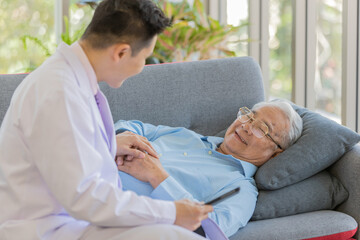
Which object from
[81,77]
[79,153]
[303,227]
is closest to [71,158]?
[79,153]

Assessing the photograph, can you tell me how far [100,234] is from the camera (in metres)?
1.45

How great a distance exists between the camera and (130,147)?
80.5 inches

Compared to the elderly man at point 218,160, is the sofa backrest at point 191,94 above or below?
above

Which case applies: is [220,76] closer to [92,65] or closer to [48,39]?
[92,65]

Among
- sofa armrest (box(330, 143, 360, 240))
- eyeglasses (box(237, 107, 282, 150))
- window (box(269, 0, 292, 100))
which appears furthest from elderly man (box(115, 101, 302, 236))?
window (box(269, 0, 292, 100))

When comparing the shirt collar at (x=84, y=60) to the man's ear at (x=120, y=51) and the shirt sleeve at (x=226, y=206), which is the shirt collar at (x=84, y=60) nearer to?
the man's ear at (x=120, y=51)

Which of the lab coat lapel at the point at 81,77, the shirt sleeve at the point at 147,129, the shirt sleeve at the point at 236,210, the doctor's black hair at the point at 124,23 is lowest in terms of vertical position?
the shirt sleeve at the point at 236,210

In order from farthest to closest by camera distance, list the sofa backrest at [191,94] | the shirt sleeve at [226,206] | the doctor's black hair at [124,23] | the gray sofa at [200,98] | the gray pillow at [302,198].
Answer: the sofa backrest at [191,94]
the gray sofa at [200,98]
the gray pillow at [302,198]
the shirt sleeve at [226,206]
the doctor's black hair at [124,23]

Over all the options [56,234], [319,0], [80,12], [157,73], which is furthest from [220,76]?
[80,12]

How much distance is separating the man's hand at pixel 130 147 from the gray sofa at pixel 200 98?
0.40 metres

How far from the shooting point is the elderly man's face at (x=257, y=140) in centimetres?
233

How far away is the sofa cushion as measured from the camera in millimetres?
1989

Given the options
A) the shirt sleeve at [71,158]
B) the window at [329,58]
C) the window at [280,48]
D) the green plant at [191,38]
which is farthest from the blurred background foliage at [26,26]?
the shirt sleeve at [71,158]

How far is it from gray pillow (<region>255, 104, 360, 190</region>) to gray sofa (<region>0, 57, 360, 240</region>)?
0.05 metres
